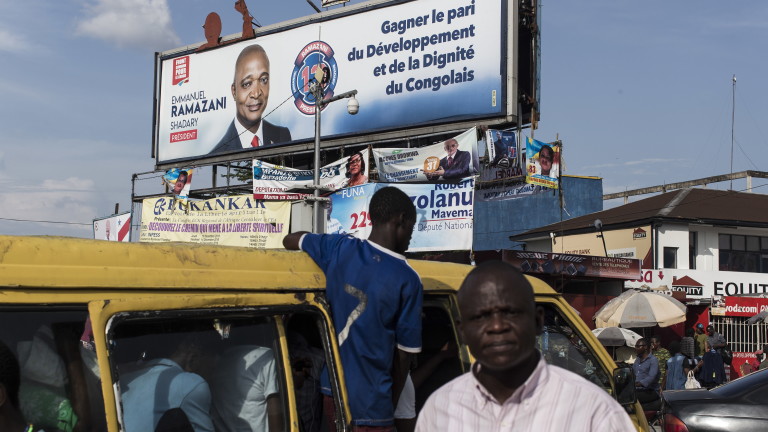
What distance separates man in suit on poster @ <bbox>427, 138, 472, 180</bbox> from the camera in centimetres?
1783

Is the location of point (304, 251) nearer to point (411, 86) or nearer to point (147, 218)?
point (411, 86)

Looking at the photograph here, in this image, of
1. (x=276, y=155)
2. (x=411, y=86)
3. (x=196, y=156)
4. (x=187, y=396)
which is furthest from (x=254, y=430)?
(x=196, y=156)

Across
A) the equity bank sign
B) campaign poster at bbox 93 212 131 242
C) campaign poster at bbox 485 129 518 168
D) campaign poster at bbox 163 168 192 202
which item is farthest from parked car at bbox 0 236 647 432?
the equity bank sign

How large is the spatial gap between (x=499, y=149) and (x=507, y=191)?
96 cm

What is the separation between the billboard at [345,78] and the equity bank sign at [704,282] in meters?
9.61

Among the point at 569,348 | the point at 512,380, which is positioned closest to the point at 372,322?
the point at 512,380

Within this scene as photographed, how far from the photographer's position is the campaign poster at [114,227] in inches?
990

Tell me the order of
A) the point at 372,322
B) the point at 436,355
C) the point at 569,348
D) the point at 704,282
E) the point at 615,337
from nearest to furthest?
the point at 372,322, the point at 436,355, the point at 569,348, the point at 615,337, the point at 704,282

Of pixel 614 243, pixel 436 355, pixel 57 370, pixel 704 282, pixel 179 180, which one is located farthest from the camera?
pixel 614 243

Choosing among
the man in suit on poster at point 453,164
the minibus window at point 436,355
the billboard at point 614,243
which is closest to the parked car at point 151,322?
the minibus window at point 436,355

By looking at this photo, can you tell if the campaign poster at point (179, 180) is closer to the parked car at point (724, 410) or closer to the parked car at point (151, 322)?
the parked car at point (724, 410)

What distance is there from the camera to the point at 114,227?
25688mm

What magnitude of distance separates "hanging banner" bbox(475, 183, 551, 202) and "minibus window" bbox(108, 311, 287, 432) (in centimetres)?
1503

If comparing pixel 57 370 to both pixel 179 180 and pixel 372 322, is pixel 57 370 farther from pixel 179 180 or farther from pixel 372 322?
pixel 179 180
